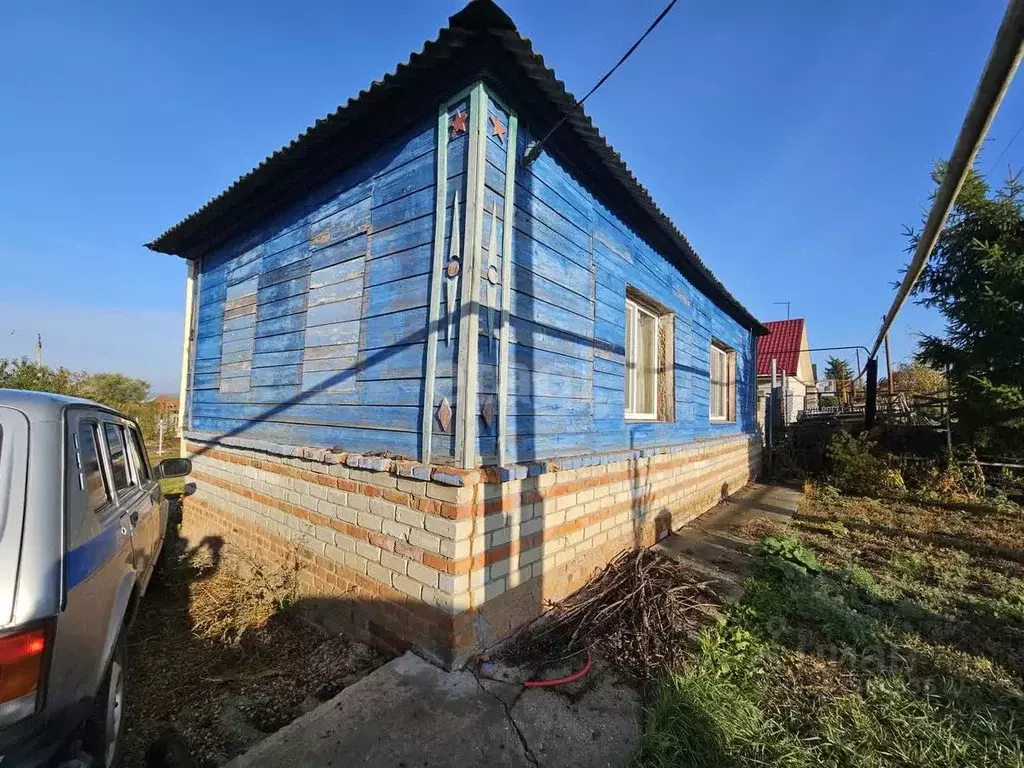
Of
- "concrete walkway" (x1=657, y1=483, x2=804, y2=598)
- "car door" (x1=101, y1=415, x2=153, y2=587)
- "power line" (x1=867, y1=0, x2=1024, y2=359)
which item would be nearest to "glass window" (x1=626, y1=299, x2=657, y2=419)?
"concrete walkway" (x1=657, y1=483, x2=804, y2=598)

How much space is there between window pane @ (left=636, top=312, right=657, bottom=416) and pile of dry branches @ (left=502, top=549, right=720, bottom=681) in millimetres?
2264

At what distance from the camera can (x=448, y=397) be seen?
9.62 ft

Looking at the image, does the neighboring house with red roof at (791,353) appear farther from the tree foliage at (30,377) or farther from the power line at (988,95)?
the tree foliage at (30,377)

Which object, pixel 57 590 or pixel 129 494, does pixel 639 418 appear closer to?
pixel 129 494

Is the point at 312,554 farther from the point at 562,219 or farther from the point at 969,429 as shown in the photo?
the point at 969,429

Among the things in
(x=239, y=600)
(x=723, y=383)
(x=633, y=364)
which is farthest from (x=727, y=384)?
(x=239, y=600)

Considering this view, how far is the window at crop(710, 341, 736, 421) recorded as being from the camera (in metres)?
8.42

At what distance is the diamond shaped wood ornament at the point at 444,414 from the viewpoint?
2891 millimetres

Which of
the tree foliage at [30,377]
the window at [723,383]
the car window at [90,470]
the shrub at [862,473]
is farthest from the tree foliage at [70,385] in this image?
the shrub at [862,473]

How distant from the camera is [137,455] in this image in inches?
136

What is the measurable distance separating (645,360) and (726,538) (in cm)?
253

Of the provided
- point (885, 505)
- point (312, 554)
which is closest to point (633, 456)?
point (312, 554)

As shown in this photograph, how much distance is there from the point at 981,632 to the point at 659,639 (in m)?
2.45

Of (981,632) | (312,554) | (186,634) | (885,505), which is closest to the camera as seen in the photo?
(981,632)
